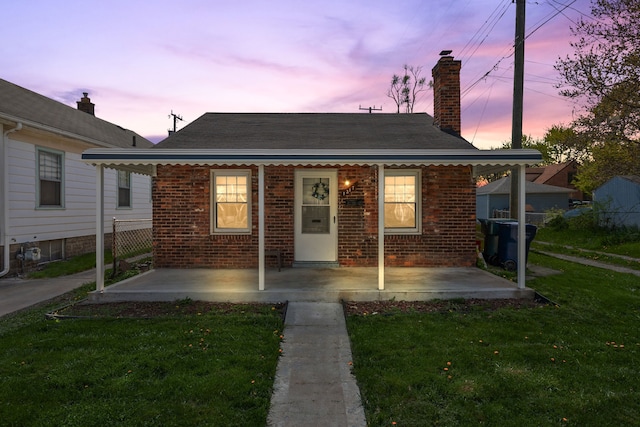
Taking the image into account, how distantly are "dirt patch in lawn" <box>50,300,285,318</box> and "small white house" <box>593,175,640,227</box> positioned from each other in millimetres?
16742

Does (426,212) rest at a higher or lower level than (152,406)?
higher

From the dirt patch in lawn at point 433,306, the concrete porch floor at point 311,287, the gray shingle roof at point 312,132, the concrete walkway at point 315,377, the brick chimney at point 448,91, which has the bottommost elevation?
the concrete walkway at point 315,377

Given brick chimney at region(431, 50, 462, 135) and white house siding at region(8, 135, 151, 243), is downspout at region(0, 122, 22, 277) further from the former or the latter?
brick chimney at region(431, 50, 462, 135)

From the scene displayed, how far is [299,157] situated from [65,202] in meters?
7.99

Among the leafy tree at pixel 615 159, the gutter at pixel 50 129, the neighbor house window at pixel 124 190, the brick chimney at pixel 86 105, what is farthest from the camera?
the brick chimney at pixel 86 105

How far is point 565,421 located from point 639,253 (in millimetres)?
12783

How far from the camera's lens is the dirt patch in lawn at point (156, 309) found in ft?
19.0

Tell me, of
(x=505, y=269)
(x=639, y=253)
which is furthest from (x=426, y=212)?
(x=639, y=253)

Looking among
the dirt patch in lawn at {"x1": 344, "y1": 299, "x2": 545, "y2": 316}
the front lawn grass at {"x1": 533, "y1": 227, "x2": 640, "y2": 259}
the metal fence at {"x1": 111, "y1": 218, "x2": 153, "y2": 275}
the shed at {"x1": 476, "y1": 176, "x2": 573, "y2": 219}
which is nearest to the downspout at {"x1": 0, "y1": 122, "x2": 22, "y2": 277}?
the metal fence at {"x1": 111, "y1": 218, "x2": 153, "y2": 275}

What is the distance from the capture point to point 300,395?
3.49 metres

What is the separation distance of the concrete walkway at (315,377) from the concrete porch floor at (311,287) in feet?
2.45

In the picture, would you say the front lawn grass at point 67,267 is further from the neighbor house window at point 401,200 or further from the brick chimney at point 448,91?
the brick chimney at point 448,91

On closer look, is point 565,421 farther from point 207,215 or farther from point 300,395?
point 207,215

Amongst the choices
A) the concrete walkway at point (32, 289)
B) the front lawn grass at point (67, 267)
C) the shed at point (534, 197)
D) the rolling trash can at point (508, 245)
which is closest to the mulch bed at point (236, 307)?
the concrete walkway at point (32, 289)
